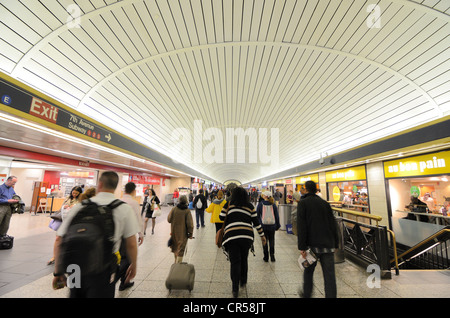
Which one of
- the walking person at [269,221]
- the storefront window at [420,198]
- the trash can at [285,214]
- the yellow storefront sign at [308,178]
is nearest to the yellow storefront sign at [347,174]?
the yellow storefront sign at [308,178]

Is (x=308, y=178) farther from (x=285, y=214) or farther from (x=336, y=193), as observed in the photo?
(x=285, y=214)

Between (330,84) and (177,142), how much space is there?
1013 cm

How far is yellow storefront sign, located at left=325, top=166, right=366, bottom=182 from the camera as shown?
10266mm

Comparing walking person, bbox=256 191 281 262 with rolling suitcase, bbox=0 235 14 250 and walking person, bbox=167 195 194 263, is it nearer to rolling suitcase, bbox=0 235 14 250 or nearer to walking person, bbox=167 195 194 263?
walking person, bbox=167 195 194 263

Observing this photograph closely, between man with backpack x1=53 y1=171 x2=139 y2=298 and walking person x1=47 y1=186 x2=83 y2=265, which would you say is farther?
walking person x1=47 y1=186 x2=83 y2=265

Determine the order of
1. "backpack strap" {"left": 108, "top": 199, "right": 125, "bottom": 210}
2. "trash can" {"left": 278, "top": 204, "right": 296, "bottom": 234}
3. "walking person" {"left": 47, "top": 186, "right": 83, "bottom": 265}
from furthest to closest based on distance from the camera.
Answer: "trash can" {"left": 278, "top": 204, "right": 296, "bottom": 234}
"walking person" {"left": 47, "top": 186, "right": 83, "bottom": 265}
"backpack strap" {"left": 108, "top": 199, "right": 125, "bottom": 210}

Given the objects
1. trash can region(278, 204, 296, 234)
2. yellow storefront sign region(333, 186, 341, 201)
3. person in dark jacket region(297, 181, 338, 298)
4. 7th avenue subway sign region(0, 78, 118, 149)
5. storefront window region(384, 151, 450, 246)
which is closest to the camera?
person in dark jacket region(297, 181, 338, 298)

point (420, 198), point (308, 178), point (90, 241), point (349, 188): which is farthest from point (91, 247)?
point (308, 178)

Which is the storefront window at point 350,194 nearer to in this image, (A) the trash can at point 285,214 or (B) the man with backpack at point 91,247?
(A) the trash can at point 285,214

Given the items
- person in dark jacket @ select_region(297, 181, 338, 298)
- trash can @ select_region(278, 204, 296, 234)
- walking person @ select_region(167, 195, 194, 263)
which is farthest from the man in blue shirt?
trash can @ select_region(278, 204, 296, 234)

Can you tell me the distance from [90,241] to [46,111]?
15.2ft

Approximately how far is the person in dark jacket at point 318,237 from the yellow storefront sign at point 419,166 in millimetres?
6672

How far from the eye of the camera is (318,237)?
107 inches

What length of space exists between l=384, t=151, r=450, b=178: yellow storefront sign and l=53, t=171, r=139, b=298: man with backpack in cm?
941
